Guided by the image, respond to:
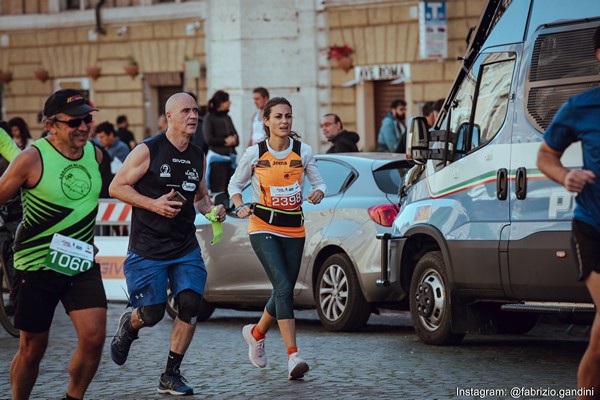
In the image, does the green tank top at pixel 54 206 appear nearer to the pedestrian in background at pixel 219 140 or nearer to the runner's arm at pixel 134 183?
the runner's arm at pixel 134 183

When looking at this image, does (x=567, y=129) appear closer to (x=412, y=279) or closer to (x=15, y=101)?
(x=412, y=279)

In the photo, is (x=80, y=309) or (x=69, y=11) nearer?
(x=80, y=309)

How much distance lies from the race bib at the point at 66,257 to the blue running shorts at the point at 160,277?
1.68 meters

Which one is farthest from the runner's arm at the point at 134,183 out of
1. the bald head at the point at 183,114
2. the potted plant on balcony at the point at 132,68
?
the potted plant on balcony at the point at 132,68

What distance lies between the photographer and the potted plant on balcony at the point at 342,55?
107ft

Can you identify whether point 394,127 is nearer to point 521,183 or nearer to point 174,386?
point 521,183

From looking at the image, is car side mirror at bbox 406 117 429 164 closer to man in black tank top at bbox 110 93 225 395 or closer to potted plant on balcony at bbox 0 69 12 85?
man in black tank top at bbox 110 93 225 395

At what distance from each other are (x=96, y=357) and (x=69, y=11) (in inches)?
1274

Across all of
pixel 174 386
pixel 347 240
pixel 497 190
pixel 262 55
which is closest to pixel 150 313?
pixel 174 386

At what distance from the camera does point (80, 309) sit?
8.66 meters

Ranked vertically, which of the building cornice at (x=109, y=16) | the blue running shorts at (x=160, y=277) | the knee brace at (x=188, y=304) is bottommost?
the knee brace at (x=188, y=304)

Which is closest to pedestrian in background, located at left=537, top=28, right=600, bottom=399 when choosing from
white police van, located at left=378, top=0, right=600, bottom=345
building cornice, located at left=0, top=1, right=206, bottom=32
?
white police van, located at left=378, top=0, right=600, bottom=345

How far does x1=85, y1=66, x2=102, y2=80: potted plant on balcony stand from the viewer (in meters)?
39.2

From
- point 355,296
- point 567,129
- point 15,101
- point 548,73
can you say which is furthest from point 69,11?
point 567,129
